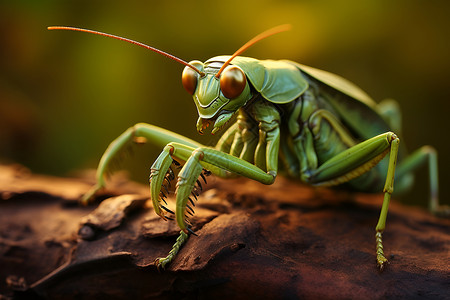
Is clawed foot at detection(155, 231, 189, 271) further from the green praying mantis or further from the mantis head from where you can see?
the mantis head

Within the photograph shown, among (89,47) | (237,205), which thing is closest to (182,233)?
(237,205)

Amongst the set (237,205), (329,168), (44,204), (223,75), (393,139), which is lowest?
Result: (44,204)

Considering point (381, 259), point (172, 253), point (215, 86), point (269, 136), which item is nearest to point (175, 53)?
point (269, 136)

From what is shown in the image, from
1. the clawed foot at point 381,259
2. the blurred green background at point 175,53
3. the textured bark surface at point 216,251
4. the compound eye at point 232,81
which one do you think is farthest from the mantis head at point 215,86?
the blurred green background at point 175,53

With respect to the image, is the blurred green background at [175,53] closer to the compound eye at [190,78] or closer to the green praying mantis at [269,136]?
the green praying mantis at [269,136]

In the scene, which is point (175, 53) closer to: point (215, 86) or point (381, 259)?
point (215, 86)

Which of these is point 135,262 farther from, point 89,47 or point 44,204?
point 89,47

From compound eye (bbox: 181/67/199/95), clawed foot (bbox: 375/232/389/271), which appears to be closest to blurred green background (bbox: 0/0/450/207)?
compound eye (bbox: 181/67/199/95)
